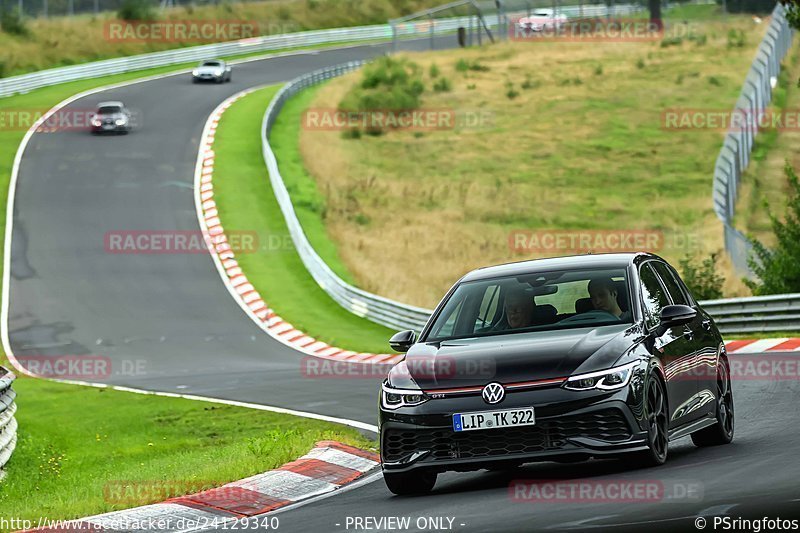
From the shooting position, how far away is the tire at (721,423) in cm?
1149

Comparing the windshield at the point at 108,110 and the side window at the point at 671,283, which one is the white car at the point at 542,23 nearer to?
the windshield at the point at 108,110

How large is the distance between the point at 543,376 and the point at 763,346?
1260cm

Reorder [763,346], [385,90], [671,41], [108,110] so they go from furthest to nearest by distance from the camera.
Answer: [671,41]
[385,90]
[108,110]
[763,346]

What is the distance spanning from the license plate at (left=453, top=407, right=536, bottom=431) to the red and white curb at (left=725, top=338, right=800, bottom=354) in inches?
465

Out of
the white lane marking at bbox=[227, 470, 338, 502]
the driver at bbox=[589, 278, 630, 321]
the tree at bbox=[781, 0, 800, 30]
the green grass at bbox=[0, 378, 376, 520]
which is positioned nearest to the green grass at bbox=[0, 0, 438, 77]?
the tree at bbox=[781, 0, 800, 30]

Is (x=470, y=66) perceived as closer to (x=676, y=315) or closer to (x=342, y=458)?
(x=342, y=458)

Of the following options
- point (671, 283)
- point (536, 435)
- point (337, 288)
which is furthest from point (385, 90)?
point (536, 435)

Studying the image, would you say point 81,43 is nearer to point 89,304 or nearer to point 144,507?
point 89,304

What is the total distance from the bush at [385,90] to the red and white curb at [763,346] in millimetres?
37362

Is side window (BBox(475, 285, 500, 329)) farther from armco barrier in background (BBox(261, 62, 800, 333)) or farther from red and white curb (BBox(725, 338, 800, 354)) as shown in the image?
armco barrier in background (BBox(261, 62, 800, 333))

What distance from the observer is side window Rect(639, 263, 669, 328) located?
1044 cm

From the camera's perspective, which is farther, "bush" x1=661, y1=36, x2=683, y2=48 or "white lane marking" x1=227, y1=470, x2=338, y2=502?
"bush" x1=661, y1=36, x2=683, y2=48

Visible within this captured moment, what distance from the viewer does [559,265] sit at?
10750 millimetres

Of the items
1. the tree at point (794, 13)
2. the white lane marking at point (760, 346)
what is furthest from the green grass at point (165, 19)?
the white lane marking at point (760, 346)
